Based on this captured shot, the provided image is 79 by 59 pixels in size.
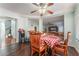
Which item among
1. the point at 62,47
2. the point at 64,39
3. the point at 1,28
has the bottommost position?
the point at 62,47

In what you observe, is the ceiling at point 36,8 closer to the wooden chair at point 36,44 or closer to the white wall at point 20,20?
the white wall at point 20,20

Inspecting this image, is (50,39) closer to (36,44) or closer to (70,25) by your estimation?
(36,44)

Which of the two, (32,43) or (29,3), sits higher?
(29,3)

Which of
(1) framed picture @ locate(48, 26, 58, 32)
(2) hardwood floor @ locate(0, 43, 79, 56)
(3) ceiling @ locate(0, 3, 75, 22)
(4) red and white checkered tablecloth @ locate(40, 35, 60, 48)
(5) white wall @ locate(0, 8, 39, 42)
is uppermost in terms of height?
(3) ceiling @ locate(0, 3, 75, 22)

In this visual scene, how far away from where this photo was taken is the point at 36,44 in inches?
90.6

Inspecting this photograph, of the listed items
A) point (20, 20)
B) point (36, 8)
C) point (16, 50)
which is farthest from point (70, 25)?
point (16, 50)

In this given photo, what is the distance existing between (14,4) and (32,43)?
754 mm

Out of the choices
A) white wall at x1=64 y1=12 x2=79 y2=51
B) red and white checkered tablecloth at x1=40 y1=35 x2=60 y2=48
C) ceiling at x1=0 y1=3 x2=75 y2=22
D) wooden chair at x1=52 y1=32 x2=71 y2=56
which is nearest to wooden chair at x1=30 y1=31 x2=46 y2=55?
red and white checkered tablecloth at x1=40 y1=35 x2=60 y2=48

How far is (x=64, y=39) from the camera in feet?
7.34

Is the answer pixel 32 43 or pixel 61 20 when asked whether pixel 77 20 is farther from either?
pixel 32 43

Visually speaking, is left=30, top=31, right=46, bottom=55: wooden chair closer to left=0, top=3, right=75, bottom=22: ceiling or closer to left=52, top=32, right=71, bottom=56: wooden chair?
left=52, top=32, right=71, bottom=56: wooden chair

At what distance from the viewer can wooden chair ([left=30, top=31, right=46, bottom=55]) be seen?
2.29m

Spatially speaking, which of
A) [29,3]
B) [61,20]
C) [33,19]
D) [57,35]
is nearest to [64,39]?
[57,35]

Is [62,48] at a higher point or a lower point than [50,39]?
lower
